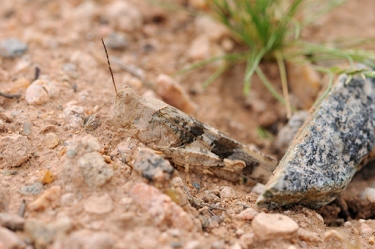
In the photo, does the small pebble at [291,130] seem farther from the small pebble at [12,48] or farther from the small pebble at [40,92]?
the small pebble at [12,48]

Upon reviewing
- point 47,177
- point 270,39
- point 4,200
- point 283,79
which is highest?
point 270,39

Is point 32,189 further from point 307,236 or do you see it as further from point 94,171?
point 307,236

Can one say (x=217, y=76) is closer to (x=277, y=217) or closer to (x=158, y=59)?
(x=158, y=59)

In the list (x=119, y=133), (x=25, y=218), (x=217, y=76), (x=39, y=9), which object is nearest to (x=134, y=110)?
(x=119, y=133)

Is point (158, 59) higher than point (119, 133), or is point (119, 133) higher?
point (158, 59)

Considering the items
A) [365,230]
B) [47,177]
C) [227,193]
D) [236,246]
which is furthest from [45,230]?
[365,230]

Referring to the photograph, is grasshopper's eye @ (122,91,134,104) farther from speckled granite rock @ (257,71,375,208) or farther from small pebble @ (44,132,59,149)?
speckled granite rock @ (257,71,375,208)
